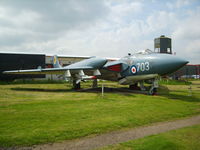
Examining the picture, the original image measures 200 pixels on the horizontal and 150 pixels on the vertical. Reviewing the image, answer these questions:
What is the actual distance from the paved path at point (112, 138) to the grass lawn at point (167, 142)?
26 centimetres

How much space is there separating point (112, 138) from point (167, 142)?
1210 millimetres

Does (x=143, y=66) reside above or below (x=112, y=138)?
above

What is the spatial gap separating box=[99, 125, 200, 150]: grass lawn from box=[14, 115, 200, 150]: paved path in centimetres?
26

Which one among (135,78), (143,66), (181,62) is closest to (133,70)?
(135,78)

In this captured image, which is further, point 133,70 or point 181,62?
point 133,70

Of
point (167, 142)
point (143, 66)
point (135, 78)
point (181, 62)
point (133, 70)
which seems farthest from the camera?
point (135, 78)

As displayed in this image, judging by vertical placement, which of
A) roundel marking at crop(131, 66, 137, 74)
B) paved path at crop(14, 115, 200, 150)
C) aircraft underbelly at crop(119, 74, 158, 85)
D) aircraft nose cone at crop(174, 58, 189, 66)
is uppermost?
aircraft nose cone at crop(174, 58, 189, 66)

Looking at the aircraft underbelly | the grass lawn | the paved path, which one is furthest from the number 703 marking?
the grass lawn

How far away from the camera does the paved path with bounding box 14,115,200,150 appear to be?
3525 millimetres

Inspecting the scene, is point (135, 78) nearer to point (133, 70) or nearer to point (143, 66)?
point (133, 70)

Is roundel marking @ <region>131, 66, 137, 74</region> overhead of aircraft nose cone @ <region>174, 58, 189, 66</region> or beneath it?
beneath

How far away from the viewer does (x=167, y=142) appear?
3664 millimetres

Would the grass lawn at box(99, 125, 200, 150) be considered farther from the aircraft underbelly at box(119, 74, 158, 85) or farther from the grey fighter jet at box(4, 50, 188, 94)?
the aircraft underbelly at box(119, 74, 158, 85)

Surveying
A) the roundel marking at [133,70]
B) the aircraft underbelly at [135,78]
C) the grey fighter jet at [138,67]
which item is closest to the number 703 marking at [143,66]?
the grey fighter jet at [138,67]
